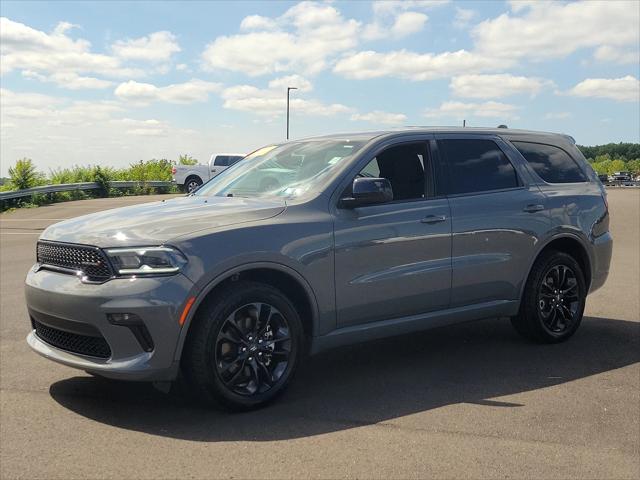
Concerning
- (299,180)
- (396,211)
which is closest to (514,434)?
(396,211)

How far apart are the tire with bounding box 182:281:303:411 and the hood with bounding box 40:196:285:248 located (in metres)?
0.45

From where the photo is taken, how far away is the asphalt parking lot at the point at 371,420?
3758mm

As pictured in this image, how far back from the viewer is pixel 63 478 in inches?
142

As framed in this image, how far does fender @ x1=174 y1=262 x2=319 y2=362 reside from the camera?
4309 mm

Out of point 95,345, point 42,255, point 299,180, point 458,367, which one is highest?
point 299,180

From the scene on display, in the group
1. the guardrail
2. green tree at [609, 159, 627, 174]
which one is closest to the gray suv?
the guardrail

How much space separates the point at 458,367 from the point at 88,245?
9.75ft

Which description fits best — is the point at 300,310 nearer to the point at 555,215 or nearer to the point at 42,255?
the point at 42,255

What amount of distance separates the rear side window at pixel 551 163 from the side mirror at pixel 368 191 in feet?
6.63

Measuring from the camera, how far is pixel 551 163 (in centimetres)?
668

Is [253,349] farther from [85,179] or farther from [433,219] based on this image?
[85,179]

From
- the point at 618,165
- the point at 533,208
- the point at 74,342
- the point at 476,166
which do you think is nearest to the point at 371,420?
the point at 74,342

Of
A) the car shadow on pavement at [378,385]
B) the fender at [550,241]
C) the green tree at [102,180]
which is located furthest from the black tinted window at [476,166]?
the green tree at [102,180]

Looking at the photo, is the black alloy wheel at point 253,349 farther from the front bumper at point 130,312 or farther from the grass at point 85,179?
the grass at point 85,179
